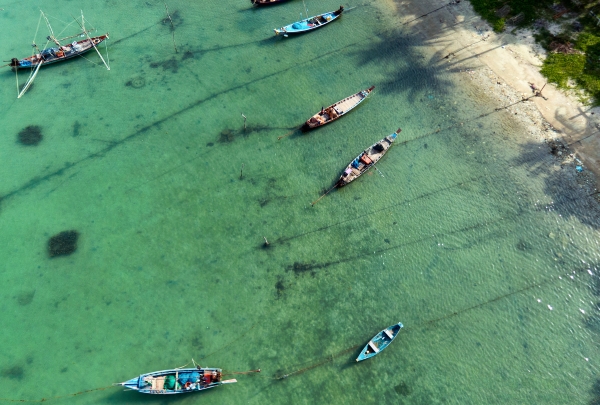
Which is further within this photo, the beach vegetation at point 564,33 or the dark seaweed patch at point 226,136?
the beach vegetation at point 564,33

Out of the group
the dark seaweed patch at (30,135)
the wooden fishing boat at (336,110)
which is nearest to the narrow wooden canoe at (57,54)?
the dark seaweed patch at (30,135)

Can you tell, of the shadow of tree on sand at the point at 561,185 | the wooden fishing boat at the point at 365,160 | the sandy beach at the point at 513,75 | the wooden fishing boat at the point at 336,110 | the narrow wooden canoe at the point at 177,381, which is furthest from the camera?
the wooden fishing boat at the point at 336,110

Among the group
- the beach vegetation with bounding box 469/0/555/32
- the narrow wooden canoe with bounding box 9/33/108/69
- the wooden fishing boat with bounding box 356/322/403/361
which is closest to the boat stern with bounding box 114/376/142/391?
the wooden fishing boat with bounding box 356/322/403/361

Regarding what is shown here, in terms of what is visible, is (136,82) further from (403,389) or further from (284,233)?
(403,389)

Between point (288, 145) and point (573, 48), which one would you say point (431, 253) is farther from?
point (573, 48)

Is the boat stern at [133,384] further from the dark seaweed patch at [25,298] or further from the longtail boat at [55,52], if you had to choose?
the longtail boat at [55,52]

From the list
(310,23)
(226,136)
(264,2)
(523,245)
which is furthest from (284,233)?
(264,2)
